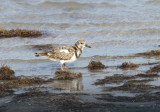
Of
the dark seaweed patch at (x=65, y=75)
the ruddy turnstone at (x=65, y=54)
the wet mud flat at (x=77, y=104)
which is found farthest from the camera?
the ruddy turnstone at (x=65, y=54)

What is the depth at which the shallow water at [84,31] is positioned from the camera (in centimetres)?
1271

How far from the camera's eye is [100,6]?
77.2ft

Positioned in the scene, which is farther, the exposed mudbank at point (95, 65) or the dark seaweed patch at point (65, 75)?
the exposed mudbank at point (95, 65)

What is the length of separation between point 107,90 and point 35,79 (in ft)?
7.76

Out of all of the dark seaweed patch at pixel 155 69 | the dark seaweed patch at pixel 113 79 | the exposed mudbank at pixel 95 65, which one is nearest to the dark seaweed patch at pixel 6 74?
the exposed mudbank at pixel 95 65

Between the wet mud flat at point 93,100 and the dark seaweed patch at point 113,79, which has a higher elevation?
the dark seaweed patch at point 113,79

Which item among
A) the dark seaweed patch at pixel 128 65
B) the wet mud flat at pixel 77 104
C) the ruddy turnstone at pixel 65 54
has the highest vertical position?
the ruddy turnstone at pixel 65 54

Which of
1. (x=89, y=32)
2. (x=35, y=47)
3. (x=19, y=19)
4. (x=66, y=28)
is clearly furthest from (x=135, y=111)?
(x=19, y=19)

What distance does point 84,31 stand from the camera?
1836cm

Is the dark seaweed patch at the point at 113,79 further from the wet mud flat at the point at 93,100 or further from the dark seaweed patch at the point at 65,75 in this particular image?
the dark seaweed patch at the point at 65,75

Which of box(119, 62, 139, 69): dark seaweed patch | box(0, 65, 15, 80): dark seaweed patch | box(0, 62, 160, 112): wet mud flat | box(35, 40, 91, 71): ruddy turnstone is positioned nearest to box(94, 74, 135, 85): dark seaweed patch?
box(0, 62, 160, 112): wet mud flat

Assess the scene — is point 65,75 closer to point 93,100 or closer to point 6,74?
point 6,74

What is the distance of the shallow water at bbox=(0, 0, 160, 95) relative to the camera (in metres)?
12.7

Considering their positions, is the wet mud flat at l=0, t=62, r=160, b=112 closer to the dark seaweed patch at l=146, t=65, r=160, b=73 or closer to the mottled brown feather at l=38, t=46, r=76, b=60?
the dark seaweed patch at l=146, t=65, r=160, b=73
